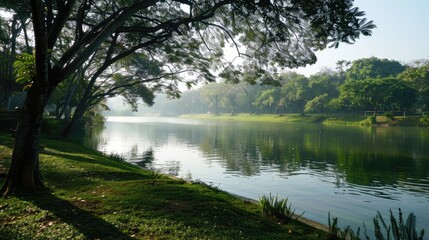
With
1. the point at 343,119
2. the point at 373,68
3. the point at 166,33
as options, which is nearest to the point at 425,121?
the point at 343,119

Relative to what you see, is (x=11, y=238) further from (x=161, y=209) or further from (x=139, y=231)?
(x=161, y=209)

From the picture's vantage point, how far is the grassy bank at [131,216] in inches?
232

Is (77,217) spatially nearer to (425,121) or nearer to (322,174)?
(322,174)

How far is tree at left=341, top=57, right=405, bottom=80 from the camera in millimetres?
96806

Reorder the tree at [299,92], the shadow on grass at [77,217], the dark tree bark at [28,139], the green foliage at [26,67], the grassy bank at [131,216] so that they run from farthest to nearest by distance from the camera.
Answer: the tree at [299,92], the dark tree bark at [28,139], the green foliage at [26,67], the grassy bank at [131,216], the shadow on grass at [77,217]

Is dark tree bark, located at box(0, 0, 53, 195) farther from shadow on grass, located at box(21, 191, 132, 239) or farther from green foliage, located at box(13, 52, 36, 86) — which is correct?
shadow on grass, located at box(21, 191, 132, 239)

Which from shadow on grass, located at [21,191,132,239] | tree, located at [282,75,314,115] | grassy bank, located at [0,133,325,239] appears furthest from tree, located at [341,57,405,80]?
shadow on grass, located at [21,191,132,239]

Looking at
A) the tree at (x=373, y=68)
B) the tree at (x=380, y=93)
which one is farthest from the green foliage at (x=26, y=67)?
the tree at (x=373, y=68)

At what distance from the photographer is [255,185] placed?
1633 centimetres

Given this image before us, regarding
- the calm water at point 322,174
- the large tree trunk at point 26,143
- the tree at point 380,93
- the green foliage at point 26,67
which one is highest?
the tree at point 380,93

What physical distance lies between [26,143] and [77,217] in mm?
2625

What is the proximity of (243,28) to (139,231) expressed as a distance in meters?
10.1

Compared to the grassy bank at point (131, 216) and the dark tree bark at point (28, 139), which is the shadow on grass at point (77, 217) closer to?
the grassy bank at point (131, 216)

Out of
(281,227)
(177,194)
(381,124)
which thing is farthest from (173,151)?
(381,124)
